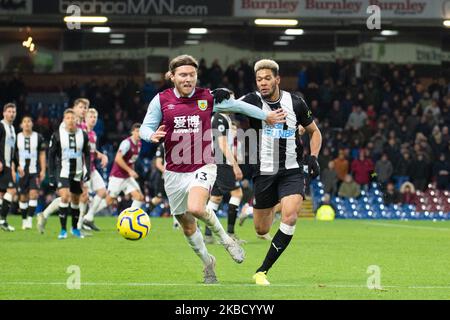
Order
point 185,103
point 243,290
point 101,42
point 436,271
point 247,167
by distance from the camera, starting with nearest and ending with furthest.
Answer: point 243,290, point 185,103, point 436,271, point 247,167, point 101,42

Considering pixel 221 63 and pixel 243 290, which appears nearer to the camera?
pixel 243 290

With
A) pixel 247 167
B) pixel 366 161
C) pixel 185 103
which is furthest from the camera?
pixel 366 161

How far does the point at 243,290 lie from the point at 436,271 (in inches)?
137

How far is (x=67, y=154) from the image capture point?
18.7 metres

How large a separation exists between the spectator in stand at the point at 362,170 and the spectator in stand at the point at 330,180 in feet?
2.73

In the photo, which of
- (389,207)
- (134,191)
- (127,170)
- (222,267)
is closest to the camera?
(222,267)

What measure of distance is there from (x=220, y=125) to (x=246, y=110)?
267 inches

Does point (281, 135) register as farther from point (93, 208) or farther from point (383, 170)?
point (383, 170)

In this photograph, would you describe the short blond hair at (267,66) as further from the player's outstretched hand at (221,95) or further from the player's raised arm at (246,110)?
the player's outstretched hand at (221,95)

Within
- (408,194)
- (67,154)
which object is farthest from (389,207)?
(67,154)

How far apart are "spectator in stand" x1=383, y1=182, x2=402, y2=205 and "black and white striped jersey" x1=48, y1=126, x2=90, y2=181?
1497cm
